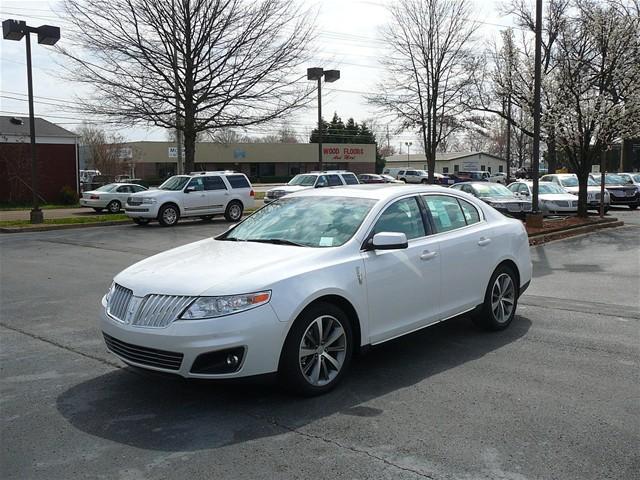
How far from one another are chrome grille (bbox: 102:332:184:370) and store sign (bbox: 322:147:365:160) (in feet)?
229

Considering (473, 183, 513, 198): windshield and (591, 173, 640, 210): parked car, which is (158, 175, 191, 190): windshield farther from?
(591, 173, 640, 210): parked car

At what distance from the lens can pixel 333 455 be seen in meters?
3.68

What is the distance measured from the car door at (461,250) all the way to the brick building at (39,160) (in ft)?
101

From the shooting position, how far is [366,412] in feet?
14.2

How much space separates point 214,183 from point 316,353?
17.7m

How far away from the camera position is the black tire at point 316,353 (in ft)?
14.4

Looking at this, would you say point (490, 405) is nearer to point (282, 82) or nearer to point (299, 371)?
point (299, 371)

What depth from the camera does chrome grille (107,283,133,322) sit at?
15.0 ft

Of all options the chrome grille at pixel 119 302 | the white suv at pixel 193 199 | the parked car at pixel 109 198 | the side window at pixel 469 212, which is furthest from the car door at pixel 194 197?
the chrome grille at pixel 119 302

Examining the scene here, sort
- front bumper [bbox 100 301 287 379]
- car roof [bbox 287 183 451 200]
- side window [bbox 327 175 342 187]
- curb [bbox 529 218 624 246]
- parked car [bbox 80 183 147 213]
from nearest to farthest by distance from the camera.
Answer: front bumper [bbox 100 301 287 379] < car roof [bbox 287 183 451 200] < curb [bbox 529 218 624 246] < side window [bbox 327 175 342 187] < parked car [bbox 80 183 147 213]

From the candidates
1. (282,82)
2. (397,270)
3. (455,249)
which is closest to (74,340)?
(397,270)

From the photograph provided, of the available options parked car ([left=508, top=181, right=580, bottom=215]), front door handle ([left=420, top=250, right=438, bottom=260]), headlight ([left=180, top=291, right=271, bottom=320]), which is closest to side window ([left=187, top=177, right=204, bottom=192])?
parked car ([left=508, top=181, right=580, bottom=215])

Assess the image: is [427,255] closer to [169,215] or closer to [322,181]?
[169,215]

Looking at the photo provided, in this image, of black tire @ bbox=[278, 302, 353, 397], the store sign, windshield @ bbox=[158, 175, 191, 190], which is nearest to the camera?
black tire @ bbox=[278, 302, 353, 397]
